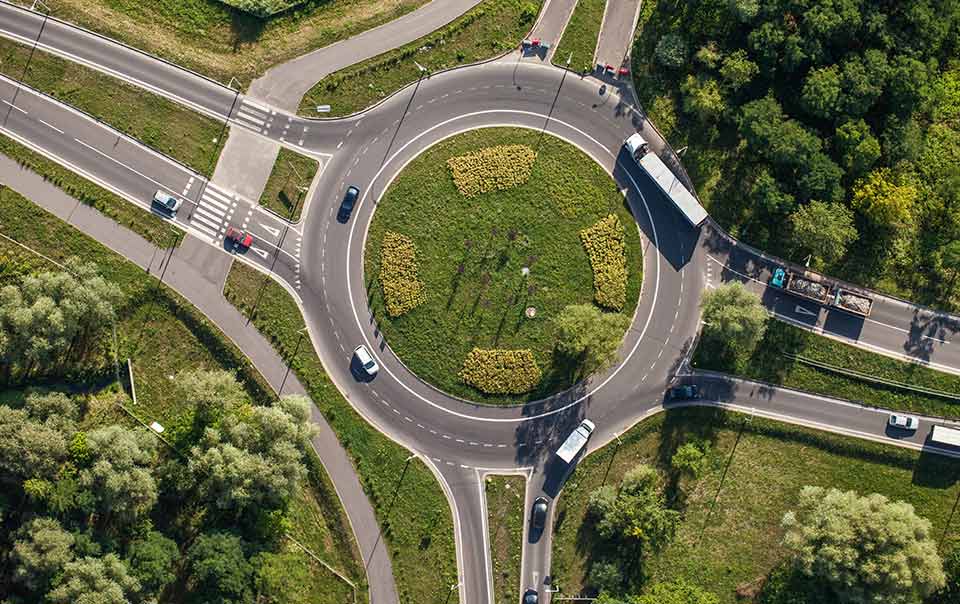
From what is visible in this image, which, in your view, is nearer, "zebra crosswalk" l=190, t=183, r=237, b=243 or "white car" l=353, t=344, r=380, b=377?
"white car" l=353, t=344, r=380, b=377

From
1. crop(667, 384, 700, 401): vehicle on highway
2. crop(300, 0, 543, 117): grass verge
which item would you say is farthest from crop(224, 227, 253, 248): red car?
crop(667, 384, 700, 401): vehicle on highway

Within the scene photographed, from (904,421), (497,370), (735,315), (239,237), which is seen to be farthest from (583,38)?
(904,421)

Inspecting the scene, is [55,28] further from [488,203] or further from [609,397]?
[609,397]

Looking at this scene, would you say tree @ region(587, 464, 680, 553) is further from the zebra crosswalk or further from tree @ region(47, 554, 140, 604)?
the zebra crosswalk

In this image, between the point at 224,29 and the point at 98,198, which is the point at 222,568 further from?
the point at 224,29

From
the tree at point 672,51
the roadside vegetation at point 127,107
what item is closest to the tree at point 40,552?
the roadside vegetation at point 127,107

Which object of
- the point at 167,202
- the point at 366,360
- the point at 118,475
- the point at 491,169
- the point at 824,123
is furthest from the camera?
the point at 491,169

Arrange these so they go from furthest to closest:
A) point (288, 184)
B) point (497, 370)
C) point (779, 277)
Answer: point (288, 184)
point (497, 370)
point (779, 277)
